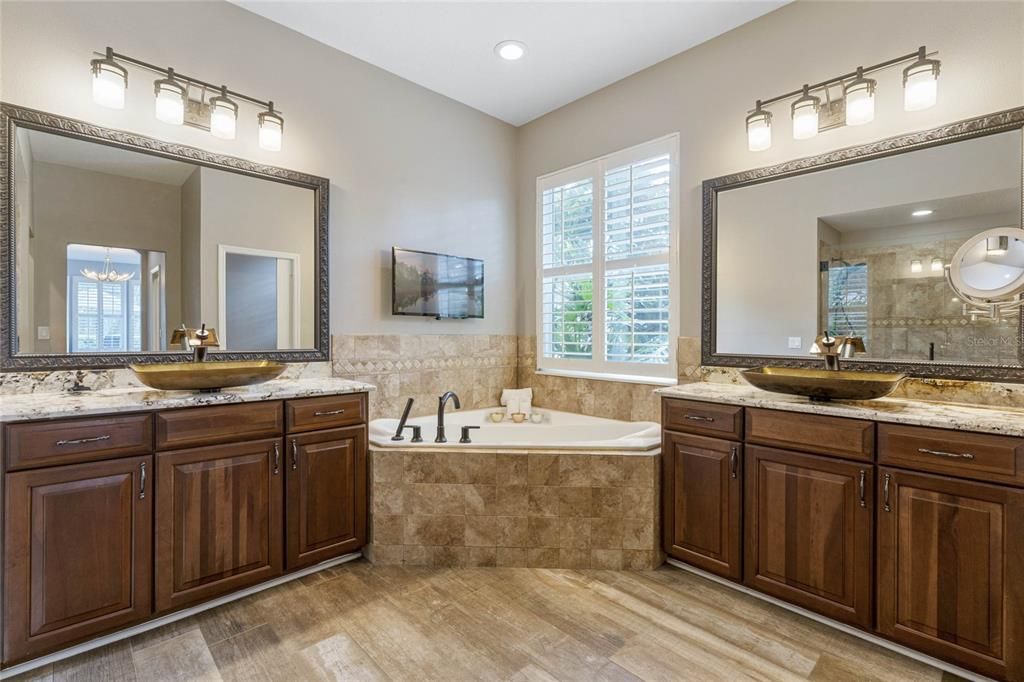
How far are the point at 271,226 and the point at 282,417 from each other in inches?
44.4

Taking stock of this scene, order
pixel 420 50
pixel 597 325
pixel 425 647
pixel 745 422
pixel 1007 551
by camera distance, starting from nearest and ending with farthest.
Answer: pixel 1007 551 → pixel 425 647 → pixel 745 422 → pixel 420 50 → pixel 597 325

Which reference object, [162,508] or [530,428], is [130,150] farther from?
[530,428]

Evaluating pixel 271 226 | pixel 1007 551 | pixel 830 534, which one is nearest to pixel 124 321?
pixel 271 226

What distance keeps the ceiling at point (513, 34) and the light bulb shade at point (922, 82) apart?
797 mm

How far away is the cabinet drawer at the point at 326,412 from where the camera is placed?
2.27 m

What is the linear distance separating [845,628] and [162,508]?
107 inches

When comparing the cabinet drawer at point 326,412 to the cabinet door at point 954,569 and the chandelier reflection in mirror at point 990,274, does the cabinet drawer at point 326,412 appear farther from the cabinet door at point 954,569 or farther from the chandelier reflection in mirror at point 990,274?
the chandelier reflection in mirror at point 990,274

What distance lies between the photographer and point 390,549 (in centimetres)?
251

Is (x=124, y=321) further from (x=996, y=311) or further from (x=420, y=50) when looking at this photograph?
(x=996, y=311)

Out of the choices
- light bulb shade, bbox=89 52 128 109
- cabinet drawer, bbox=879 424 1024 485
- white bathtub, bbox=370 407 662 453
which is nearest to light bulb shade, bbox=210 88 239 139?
light bulb shade, bbox=89 52 128 109

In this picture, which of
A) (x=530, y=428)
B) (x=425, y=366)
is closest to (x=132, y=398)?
(x=425, y=366)

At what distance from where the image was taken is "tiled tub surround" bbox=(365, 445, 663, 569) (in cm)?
245

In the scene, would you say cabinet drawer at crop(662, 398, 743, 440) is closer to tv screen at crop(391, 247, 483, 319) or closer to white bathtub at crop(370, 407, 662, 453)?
white bathtub at crop(370, 407, 662, 453)

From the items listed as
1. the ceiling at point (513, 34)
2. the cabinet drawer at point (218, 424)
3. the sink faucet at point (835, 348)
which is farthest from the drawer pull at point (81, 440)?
the sink faucet at point (835, 348)
